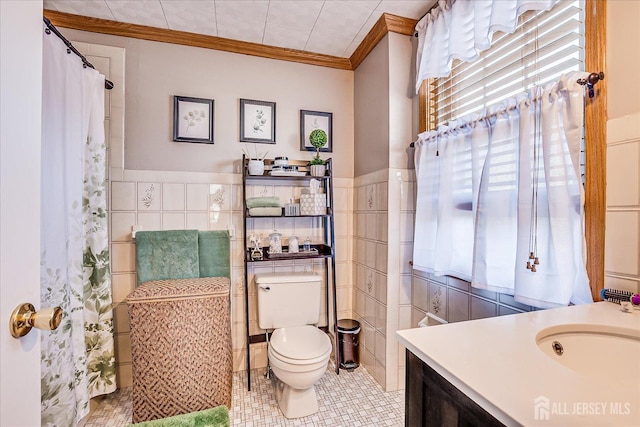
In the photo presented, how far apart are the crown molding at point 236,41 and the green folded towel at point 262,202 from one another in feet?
3.65

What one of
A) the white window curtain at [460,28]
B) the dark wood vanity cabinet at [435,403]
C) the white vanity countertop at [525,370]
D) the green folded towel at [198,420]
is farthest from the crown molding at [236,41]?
the green folded towel at [198,420]

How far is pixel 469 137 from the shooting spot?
1.53 metres

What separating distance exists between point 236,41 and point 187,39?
0.33m

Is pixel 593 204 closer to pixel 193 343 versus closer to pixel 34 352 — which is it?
pixel 34 352

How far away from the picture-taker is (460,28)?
1.54 meters

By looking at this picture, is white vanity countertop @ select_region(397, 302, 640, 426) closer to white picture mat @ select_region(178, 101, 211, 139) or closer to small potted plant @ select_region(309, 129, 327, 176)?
small potted plant @ select_region(309, 129, 327, 176)

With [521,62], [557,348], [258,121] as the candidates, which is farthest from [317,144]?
[557,348]

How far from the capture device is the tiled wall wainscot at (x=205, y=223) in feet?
6.53

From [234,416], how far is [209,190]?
1.44m

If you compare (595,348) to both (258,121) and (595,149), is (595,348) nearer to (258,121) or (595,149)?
(595,149)

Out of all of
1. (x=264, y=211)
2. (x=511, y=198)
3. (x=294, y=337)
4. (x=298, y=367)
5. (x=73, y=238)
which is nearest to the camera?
(x=511, y=198)

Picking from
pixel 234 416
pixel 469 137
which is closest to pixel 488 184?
pixel 469 137

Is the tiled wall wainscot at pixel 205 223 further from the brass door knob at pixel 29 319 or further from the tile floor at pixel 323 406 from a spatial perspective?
the brass door knob at pixel 29 319

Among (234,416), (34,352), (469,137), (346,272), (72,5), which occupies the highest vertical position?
(72,5)
